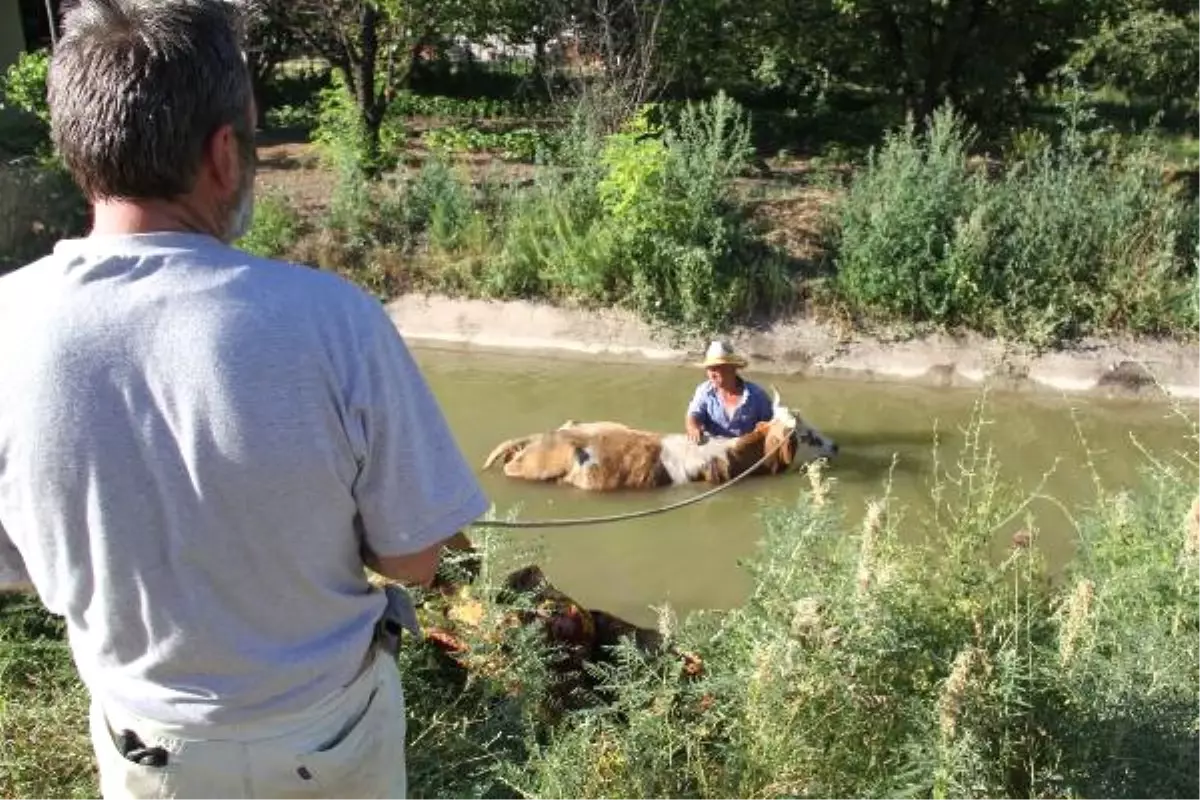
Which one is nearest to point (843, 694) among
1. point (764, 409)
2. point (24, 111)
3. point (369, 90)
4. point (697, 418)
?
point (697, 418)

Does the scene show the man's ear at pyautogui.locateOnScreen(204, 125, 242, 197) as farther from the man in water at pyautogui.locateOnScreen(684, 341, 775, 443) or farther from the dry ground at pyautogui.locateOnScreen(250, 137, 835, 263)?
the dry ground at pyautogui.locateOnScreen(250, 137, 835, 263)

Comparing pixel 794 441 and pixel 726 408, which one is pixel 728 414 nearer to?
pixel 726 408

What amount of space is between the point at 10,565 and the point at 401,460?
27.1 inches

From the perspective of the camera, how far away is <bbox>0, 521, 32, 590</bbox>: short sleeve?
187cm

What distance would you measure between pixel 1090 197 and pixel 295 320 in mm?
9176

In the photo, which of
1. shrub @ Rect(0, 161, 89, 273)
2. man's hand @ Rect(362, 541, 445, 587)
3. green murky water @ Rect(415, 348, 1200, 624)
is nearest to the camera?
man's hand @ Rect(362, 541, 445, 587)

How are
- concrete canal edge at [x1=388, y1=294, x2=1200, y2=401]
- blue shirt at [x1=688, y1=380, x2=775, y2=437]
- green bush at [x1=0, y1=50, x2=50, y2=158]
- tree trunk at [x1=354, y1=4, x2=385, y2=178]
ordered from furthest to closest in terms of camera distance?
1. green bush at [x1=0, y1=50, x2=50, y2=158]
2. tree trunk at [x1=354, y1=4, x2=385, y2=178]
3. concrete canal edge at [x1=388, y1=294, x2=1200, y2=401]
4. blue shirt at [x1=688, y1=380, x2=775, y2=437]

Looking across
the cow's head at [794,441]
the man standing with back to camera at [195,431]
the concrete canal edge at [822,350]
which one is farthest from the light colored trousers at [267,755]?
the concrete canal edge at [822,350]

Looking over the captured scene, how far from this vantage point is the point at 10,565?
1888 millimetres

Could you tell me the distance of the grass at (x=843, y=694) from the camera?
122 inches

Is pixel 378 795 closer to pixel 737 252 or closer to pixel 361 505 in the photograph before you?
pixel 361 505

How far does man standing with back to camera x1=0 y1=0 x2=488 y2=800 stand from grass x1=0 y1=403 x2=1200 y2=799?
60.3 inches

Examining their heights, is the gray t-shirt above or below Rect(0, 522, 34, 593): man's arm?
above

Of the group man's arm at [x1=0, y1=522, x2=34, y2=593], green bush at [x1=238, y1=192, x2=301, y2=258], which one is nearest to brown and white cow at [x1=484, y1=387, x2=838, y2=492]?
green bush at [x1=238, y1=192, x2=301, y2=258]
